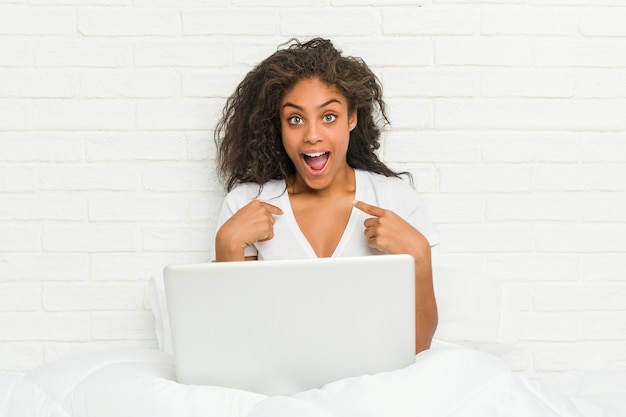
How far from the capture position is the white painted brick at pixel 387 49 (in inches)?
81.8

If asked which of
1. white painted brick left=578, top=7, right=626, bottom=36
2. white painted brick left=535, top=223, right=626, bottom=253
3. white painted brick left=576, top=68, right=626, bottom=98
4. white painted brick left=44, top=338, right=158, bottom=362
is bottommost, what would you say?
white painted brick left=44, top=338, right=158, bottom=362

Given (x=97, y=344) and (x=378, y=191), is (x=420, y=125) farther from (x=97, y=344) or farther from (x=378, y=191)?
(x=97, y=344)

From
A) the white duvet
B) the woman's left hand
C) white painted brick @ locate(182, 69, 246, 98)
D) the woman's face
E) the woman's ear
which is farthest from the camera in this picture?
white painted brick @ locate(182, 69, 246, 98)

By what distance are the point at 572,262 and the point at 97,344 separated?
141 cm

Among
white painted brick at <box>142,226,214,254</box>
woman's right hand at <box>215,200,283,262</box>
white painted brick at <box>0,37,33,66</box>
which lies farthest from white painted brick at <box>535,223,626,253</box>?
white painted brick at <box>0,37,33,66</box>

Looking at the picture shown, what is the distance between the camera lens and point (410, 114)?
2102 mm

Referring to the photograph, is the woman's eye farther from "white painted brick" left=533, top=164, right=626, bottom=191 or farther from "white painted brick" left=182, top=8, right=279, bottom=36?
"white painted brick" left=533, top=164, right=626, bottom=191

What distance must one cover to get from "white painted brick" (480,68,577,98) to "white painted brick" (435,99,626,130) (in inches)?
0.8

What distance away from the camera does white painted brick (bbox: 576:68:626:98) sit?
2.12 m

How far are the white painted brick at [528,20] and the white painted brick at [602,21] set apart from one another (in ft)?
0.09

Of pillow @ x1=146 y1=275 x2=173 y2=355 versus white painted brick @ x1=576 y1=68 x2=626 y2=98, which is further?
white painted brick @ x1=576 y1=68 x2=626 y2=98

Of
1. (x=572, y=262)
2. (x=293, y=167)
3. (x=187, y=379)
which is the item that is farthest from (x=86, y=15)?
(x=572, y=262)

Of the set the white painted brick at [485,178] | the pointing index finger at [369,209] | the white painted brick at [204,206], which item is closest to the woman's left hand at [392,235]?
the pointing index finger at [369,209]

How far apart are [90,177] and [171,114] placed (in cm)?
30
